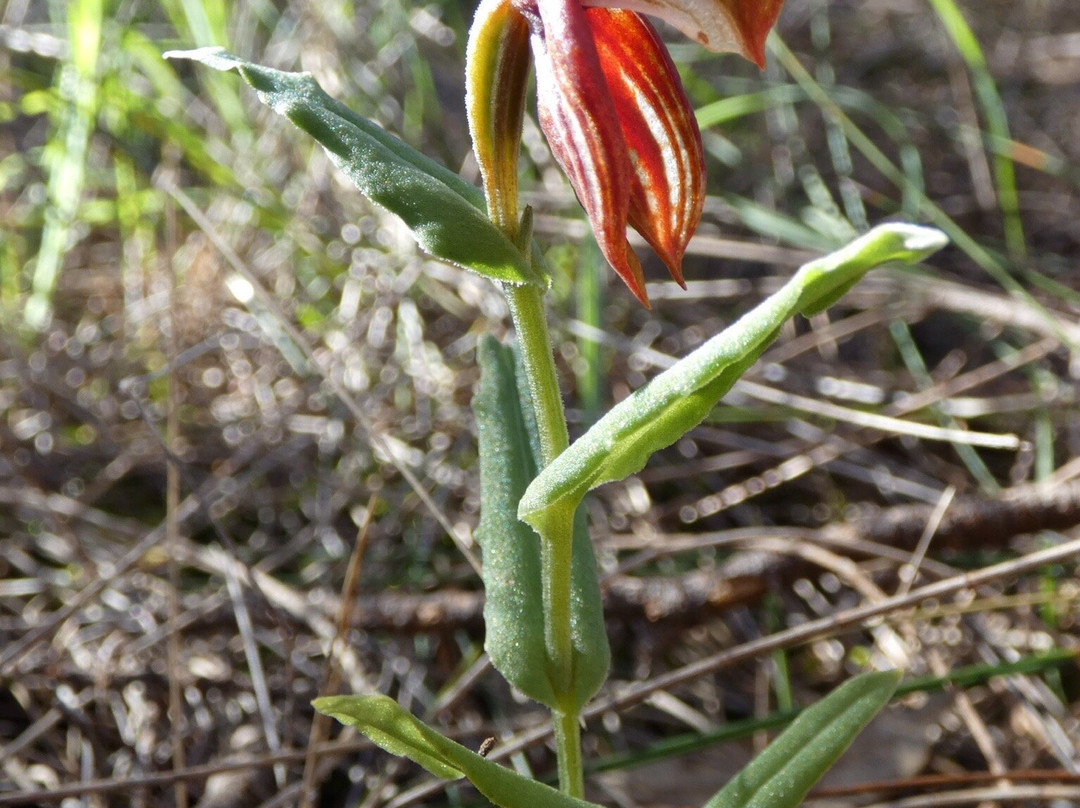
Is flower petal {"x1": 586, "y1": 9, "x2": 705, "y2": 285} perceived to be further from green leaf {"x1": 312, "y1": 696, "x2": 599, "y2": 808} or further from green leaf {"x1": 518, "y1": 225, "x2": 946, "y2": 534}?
green leaf {"x1": 312, "y1": 696, "x2": 599, "y2": 808}

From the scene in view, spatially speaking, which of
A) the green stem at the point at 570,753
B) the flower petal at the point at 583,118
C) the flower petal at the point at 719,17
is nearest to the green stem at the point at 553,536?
the green stem at the point at 570,753

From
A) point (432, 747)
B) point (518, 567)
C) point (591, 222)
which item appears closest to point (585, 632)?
point (518, 567)

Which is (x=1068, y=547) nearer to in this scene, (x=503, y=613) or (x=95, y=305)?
(x=503, y=613)

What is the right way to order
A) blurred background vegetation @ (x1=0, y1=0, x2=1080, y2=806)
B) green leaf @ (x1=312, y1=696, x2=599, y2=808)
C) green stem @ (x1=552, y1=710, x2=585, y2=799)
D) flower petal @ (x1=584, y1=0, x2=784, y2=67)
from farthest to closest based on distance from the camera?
blurred background vegetation @ (x1=0, y1=0, x2=1080, y2=806), green stem @ (x1=552, y1=710, x2=585, y2=799), green leaf @ (x1=312, y1=696, x2=599, y2=808), flower petal @ (x1=584, y1=0, x2=784, y2=67)

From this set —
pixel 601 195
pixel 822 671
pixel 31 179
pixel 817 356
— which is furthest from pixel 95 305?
pixel 601 195

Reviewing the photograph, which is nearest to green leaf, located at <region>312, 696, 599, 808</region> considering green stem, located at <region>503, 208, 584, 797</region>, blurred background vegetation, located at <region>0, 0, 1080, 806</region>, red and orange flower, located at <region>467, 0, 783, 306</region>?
green stem, located at <region>503, 208, 584, 797</region>
